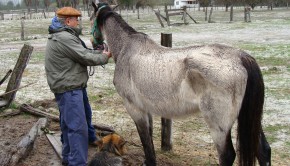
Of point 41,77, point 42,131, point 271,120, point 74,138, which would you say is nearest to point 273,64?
point 271,120

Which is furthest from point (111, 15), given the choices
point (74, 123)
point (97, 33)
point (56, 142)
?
point (56, 142)

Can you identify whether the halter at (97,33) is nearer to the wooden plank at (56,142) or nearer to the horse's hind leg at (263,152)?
the wooden plank at (56,142)

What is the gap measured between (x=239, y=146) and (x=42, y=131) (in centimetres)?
315

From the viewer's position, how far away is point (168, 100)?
3.90 meters

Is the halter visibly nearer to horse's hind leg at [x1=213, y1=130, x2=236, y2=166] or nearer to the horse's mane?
the horse's mane

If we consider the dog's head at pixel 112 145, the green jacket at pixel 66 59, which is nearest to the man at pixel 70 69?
the green jacket at pixel 66 59

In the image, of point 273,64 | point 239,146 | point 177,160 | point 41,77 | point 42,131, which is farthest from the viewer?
point 273,64

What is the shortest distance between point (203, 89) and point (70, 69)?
1476 mm

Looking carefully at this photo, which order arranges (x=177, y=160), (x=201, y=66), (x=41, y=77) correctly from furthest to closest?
(x=41, y=77) → (x=177, y=160) → (x=201, y=66)

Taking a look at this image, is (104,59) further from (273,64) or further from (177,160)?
(273,64)

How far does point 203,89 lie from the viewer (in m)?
3.55

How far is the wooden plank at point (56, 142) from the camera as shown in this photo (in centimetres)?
489

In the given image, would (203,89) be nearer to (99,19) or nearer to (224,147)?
(224,147)

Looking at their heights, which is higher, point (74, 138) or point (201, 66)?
point (201, 66)
